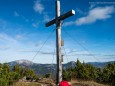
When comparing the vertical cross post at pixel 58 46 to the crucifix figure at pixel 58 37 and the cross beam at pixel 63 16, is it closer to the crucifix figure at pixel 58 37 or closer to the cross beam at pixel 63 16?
the crucifix figure at pixel 58 37

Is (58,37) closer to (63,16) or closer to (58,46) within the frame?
(58,46)

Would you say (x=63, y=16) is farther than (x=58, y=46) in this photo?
No

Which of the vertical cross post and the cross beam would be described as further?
the vertical cross post

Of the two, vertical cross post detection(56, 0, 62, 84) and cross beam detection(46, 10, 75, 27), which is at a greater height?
cross beam detection(46, 10, 75, 27)

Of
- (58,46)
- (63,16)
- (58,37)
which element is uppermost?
(63,16)

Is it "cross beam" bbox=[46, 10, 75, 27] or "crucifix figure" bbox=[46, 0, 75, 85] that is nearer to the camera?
"cross beam" bbox=[46, 10, 75, 27]

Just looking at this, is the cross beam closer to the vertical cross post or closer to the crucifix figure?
the crucifix figure

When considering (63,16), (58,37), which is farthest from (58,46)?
(63,16)

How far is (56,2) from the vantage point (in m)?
13.0

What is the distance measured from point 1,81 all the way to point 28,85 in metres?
5.07

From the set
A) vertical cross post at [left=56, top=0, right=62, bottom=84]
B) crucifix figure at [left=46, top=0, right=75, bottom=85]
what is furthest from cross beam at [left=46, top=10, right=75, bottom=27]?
vertical cross post at [left=56, top=0, right=62, bottom=84]

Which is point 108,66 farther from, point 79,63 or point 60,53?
point 60,53

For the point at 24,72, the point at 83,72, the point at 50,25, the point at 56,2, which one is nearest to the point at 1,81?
the point at 50,25

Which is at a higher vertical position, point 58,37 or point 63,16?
point 63,16
